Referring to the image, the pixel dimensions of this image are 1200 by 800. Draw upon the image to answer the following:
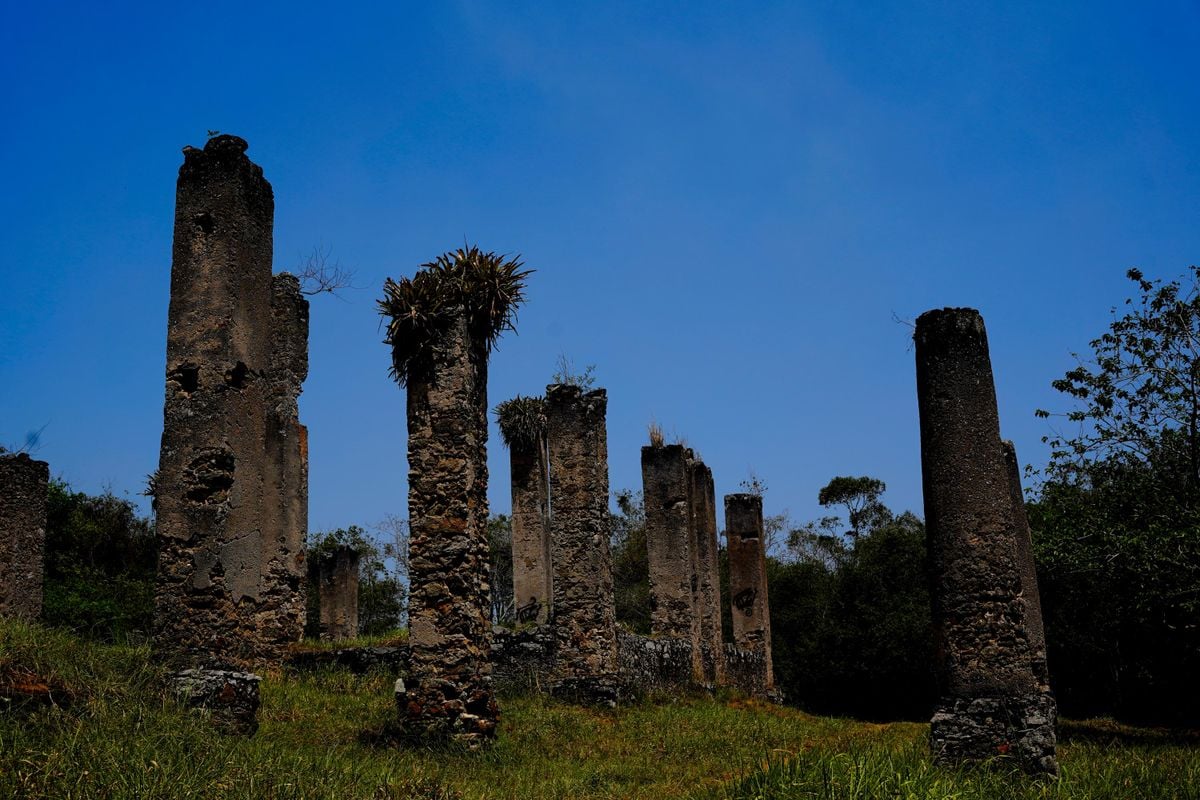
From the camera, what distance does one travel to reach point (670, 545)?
22859 millimetres

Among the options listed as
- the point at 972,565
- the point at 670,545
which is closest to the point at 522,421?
the point at 670,545

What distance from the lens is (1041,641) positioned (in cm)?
1573

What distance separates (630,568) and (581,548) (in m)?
30.7

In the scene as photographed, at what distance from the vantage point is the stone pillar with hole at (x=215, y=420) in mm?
9078

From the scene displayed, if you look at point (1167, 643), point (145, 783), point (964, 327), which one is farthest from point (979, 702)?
point (1167, 643)

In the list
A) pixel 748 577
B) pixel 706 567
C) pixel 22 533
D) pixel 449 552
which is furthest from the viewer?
pixel 748 577

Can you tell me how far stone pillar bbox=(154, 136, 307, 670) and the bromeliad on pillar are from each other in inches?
92.3

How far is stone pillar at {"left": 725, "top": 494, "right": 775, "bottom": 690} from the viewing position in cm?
2761

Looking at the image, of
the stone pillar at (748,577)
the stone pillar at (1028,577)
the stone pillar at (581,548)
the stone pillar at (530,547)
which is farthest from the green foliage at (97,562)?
the stone pillar at (1028,577)

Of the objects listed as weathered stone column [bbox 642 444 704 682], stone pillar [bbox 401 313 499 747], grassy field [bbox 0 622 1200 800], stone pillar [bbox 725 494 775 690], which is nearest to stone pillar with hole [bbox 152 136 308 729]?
grassy field [bbox 0 622 1200 800]

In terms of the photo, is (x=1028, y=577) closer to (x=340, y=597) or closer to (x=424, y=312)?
(x=424, y=312)

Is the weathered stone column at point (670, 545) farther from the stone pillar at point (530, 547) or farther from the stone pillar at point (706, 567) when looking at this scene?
the stone pillar at point (530, 547)

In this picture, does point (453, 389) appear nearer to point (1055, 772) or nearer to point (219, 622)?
point (219, 622)

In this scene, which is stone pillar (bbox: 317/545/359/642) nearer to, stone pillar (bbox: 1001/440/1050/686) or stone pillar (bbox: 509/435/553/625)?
stone pillar (bbox: 509/435/553/625)
